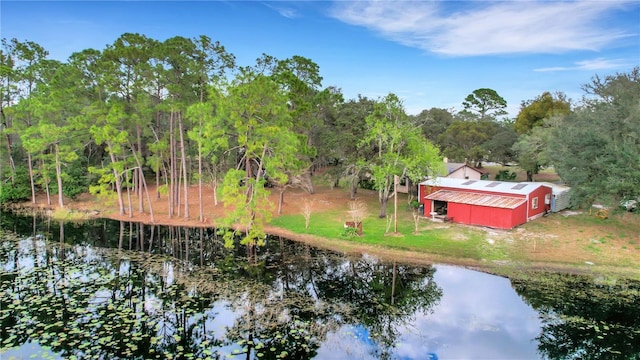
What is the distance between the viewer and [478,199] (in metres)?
24.9

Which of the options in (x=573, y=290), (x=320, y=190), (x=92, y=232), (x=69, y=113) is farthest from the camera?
(x=320, y=190)

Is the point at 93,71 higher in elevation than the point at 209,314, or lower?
higher

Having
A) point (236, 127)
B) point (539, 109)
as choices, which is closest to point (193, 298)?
point (236, 127)

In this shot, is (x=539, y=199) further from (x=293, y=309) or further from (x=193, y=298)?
(x=193, y=298)

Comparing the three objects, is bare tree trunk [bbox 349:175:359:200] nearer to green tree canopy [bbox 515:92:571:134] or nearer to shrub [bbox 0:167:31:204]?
green tree canopy [bbox 515:92:571:134]

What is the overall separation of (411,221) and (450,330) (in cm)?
1307

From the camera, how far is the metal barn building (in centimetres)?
2345

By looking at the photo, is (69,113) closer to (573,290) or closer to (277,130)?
(277,130)

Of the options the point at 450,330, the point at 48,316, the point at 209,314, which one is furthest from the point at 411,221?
the point at 48,316

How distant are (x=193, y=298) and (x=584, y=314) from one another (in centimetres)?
1417

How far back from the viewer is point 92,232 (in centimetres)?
2508

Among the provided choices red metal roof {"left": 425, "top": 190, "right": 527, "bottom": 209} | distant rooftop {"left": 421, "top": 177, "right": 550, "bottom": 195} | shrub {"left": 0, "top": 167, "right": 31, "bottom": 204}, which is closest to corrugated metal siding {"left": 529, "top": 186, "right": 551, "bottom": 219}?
distant rooftop {"left": 421, "top": 177, "right": 550, "bottom": 195}

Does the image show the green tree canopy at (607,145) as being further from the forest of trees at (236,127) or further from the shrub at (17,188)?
the shrub at (17,188)

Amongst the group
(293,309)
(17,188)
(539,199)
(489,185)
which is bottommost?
(293,309)
